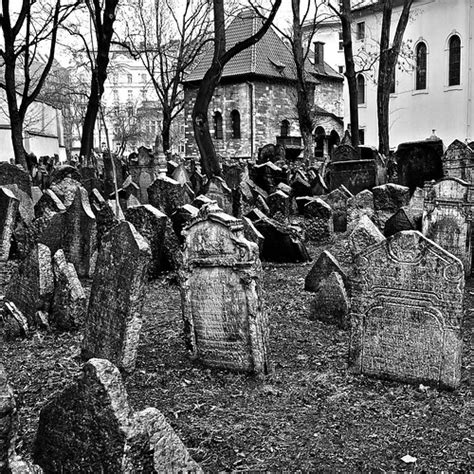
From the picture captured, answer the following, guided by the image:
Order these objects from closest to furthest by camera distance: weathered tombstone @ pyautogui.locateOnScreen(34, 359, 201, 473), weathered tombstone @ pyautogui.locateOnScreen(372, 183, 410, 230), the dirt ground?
weathered tombstone @ pyautogui.locateOnScreen(34, 359, 201, 473) < the dirt ground < weathered tombstone @ pyautogui.locateOnScreen(372, 183, 410, 230)

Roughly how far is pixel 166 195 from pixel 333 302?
4595 millimetres

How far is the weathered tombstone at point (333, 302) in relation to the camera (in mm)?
6012

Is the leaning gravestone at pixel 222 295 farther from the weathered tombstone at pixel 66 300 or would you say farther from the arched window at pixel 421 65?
the arched window at pixel 421 65

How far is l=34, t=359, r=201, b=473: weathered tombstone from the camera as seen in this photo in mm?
2637

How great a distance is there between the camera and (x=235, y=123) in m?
38.0

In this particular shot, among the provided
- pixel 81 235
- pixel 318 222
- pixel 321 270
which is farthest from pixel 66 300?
pixel 318 222

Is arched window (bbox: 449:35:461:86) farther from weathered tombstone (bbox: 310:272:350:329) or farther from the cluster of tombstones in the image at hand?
weathered tombstone (bbox: 310:272:350:329)

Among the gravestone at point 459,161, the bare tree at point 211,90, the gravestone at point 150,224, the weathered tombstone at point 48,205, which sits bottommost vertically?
the gravestone at point 150,224

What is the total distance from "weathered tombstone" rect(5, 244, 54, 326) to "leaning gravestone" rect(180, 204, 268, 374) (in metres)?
1.47

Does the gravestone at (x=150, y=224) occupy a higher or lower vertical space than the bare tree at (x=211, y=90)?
lower

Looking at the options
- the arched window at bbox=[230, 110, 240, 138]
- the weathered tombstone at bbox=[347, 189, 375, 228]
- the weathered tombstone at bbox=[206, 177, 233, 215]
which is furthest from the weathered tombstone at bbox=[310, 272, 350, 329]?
the arched window at bbox=[230, 110, 240, 138]

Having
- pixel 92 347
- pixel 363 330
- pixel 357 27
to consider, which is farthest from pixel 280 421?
pixel 357 27

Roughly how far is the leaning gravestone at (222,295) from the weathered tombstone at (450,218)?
12.8 feet

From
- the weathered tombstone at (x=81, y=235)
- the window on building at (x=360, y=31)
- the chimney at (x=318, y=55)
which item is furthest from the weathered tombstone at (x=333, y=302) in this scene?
the chimney at (x=318, y=55)
